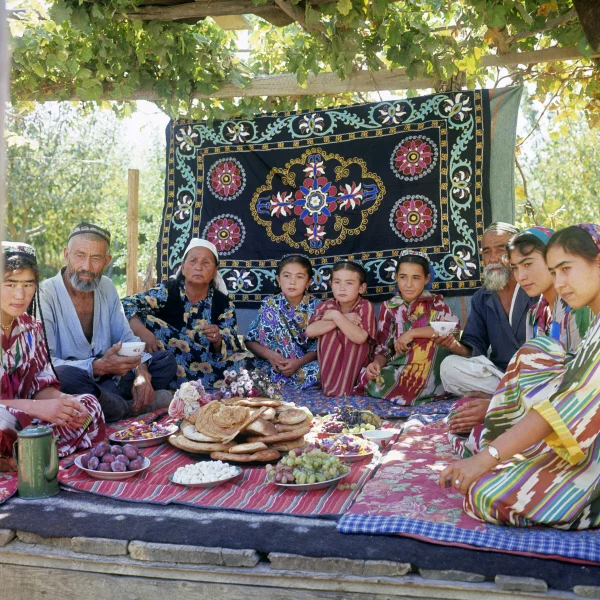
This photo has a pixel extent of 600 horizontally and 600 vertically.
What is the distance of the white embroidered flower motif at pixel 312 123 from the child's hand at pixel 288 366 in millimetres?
2417

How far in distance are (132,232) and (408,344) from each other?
3.72 m

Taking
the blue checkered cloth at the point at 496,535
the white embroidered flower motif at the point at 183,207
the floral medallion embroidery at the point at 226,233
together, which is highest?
the white embroidered flower motif at the point at 183,207

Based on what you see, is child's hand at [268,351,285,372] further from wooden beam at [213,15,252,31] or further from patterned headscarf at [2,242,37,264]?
wooden beam at [213,15,252,31]

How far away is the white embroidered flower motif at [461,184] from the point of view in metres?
6.88

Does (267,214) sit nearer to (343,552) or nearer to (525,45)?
(525,45)

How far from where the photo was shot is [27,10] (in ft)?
22.0

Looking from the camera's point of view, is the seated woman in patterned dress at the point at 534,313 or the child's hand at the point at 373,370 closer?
the seated woman in patterned dress at the point at 534,313

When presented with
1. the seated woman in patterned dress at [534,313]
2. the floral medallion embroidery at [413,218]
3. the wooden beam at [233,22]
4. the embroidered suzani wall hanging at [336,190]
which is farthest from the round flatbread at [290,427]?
the wooden beam at [233,22]

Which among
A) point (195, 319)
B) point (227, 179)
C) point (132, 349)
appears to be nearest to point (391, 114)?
point (227, 179)

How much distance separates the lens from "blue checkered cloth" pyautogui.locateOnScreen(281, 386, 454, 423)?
18.6ft

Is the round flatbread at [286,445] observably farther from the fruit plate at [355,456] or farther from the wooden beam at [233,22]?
the wooden beam at [233,22]

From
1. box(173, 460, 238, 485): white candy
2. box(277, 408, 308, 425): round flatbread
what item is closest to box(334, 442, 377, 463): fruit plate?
box(277, 408, 308, 425): round flatbread

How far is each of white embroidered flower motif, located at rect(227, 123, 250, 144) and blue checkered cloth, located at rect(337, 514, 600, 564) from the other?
5195mm

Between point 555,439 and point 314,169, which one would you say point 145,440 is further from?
point 314,169
